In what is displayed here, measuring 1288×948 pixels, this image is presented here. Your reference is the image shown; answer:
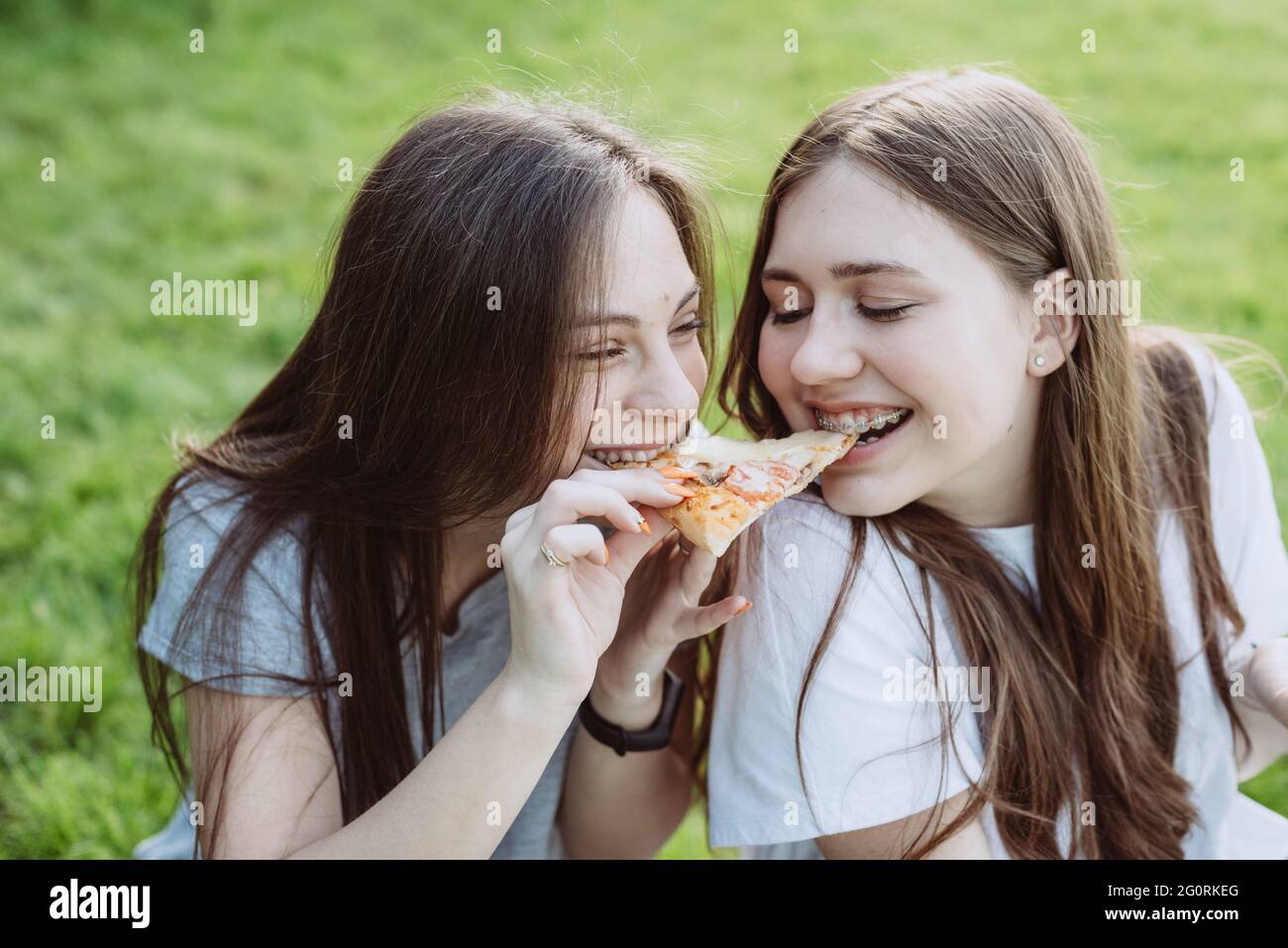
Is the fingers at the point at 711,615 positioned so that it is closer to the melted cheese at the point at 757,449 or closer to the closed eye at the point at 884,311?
the melted cheese at the point at 757,449

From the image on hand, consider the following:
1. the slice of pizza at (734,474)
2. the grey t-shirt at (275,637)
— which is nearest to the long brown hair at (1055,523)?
the slice of pizza at (734,474)

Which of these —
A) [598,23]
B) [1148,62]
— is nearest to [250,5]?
[598,23]

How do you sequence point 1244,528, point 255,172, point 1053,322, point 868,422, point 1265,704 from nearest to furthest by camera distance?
point 868,422
point 1053,322
point 1265,704
point 1244,528
point 255,172

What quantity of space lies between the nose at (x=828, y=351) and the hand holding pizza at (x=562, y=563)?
443 mm

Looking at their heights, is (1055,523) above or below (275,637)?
above

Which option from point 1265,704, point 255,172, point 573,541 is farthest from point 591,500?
point 255,172

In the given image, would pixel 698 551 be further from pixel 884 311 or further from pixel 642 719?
pixel 884 311

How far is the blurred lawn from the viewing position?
4.30 meters

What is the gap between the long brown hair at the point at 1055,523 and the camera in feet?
8.95

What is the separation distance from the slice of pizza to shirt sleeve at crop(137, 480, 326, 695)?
2.82 ft

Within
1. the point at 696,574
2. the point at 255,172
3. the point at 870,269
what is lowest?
the point at 696,574

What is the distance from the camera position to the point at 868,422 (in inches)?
108

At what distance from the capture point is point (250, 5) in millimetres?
8922

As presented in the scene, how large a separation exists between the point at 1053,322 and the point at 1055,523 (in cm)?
53
